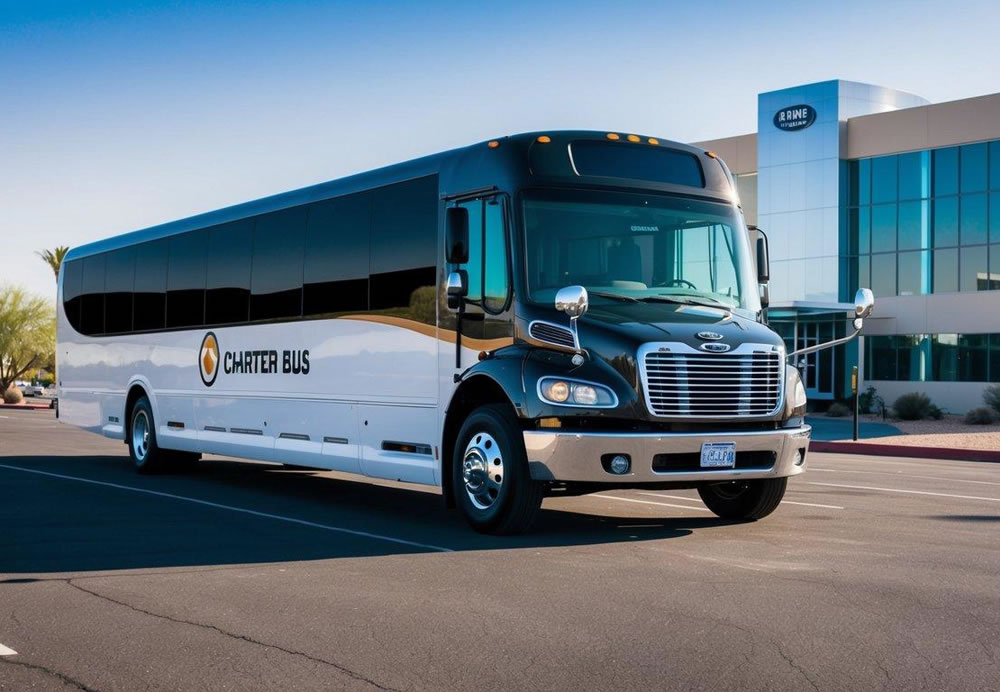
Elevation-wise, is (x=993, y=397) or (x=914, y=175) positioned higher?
(x=914, y=175)

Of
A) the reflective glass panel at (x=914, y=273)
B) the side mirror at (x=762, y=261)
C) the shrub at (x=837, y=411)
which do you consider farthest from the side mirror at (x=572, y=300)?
the reflective glass panel at (x=914, y=273)

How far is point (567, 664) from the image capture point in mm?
5695

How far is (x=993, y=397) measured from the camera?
37938 millimetres

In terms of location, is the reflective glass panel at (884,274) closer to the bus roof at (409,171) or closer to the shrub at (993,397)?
the shrub at (993,397)

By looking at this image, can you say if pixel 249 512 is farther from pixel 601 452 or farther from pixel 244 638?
pixel 244 638

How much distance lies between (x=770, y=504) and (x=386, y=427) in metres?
3.67

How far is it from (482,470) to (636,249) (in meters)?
2.31

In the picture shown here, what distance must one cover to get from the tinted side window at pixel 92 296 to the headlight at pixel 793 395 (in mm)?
11930

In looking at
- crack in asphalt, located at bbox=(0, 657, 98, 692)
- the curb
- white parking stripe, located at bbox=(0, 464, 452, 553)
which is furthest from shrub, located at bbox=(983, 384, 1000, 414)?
crack in asphalt, located at bbox=(0, 657, 98, 692)

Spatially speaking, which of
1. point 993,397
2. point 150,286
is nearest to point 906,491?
point 150,286

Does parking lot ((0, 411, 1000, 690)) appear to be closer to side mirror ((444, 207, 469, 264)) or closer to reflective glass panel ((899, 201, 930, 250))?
side mirror ((444, 207, 469, 264))

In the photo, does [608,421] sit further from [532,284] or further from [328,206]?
[328,206]

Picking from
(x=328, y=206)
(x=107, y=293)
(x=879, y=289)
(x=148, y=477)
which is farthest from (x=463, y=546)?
(x=879, y=289)

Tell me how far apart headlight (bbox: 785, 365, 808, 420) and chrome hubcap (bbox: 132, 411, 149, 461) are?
9760 millimetres
